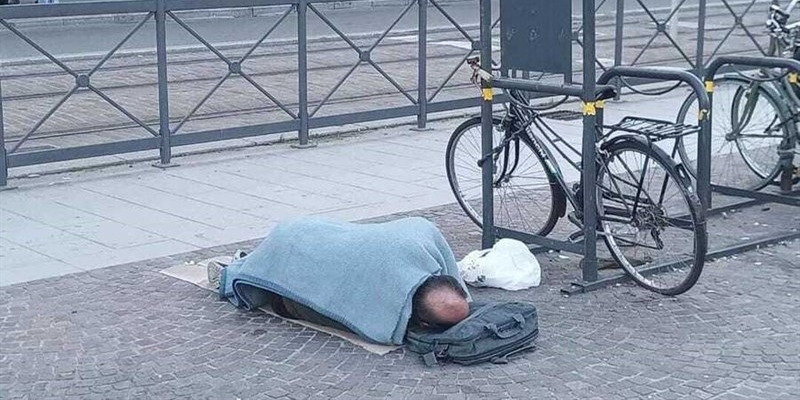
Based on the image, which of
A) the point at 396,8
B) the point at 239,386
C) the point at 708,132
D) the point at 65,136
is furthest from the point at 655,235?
the point at 396,8

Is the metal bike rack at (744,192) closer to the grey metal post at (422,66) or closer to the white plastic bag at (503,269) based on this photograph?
the white plastic bag at (503,269)

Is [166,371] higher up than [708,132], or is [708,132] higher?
[708,132]

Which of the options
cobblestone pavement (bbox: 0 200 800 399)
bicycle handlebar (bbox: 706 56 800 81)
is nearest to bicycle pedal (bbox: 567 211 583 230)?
cobblestone pavement (bbox: 0 200 800 399)

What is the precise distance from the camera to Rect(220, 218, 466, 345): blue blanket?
18.4ft

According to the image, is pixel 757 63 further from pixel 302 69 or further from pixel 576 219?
pixel 302 69

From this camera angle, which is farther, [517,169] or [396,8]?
Result: [396,8]

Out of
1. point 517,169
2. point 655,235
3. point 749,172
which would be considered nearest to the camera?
point 655,235

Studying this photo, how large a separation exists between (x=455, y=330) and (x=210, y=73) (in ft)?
33.4

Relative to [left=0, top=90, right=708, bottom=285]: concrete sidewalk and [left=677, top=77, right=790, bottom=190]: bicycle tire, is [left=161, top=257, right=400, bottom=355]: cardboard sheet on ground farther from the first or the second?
[left=677, top=77, right=790, bottom=190]: bicycle tire

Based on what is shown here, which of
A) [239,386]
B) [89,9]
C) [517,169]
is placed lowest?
[239,386]

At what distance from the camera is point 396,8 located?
1134 inches

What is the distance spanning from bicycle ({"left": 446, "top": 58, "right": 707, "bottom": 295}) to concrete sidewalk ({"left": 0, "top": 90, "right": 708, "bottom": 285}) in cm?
136

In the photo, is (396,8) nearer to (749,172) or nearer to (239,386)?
(749,172)

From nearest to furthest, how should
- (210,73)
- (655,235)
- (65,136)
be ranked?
(655,235), (65,136), (210,73)
